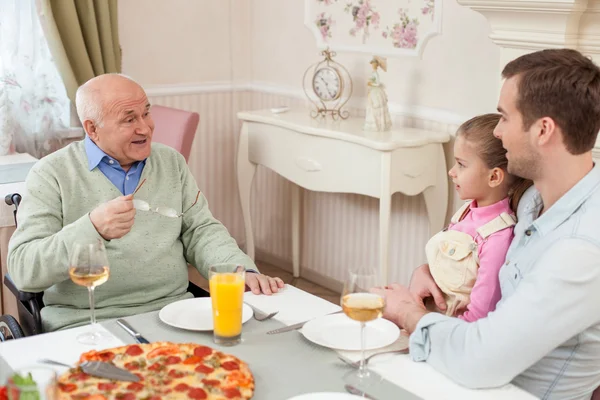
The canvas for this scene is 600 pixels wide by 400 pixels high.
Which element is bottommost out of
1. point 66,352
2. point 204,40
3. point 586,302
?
point 66,352

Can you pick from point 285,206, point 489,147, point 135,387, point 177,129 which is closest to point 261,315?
point 135,387

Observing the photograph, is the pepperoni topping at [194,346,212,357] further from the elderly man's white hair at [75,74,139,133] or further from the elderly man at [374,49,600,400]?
the elderly man's white hair at [75,74,139,133]

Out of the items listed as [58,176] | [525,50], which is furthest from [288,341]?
[525,50]

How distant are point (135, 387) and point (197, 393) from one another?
0.11 metres

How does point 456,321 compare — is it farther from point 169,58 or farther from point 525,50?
point 169,58

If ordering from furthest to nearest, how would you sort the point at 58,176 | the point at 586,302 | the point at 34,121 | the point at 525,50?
the point at 34,121, the point at 525,50, the point at 58,176, the point at 586,302

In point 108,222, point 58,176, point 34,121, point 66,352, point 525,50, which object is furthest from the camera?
point 34,121

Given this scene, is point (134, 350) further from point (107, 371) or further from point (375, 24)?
point (375, 24)

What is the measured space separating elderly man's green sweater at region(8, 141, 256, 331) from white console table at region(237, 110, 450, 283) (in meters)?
1.10

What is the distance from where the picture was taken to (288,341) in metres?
1.63

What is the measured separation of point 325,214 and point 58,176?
7.14 feet

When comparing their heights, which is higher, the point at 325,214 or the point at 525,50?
the point at 525,50

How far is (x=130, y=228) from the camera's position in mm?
2004

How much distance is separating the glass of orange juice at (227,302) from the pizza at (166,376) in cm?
8
